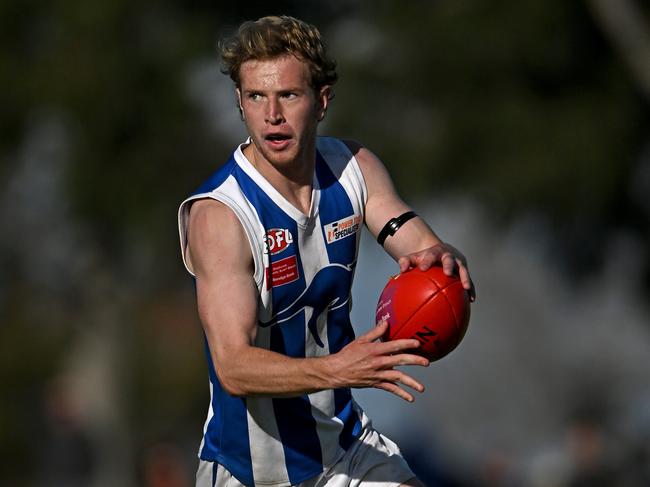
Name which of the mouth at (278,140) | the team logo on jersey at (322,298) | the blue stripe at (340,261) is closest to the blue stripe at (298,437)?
the blue stripe at (340,261)

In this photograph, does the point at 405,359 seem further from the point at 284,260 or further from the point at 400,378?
the point at 284,260

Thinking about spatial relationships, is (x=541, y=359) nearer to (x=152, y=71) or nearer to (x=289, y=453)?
(x=152, y=71)

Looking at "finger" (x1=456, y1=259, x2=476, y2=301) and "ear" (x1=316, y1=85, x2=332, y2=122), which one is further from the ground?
"ear" (x1=316, y1=85, x2=332, y2=122)

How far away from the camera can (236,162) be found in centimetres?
665

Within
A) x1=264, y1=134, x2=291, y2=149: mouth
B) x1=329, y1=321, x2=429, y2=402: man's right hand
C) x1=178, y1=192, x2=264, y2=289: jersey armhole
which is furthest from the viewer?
x1=264, y1=134, x2=291, y2=149: mouth

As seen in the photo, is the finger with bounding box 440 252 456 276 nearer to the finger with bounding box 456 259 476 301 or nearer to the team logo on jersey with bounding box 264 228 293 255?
the finger with bounding box 456 259 476 301

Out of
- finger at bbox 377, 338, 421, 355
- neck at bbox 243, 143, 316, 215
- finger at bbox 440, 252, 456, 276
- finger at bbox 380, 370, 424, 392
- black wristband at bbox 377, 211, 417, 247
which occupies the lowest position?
finger at bbox 380, 370, 424, 392

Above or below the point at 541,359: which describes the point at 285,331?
above

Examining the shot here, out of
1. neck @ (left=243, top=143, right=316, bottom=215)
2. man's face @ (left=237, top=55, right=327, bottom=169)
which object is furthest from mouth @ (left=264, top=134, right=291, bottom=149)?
neck @ (left=243, top=143, right=316, bottom=215)

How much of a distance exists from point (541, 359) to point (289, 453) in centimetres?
4209

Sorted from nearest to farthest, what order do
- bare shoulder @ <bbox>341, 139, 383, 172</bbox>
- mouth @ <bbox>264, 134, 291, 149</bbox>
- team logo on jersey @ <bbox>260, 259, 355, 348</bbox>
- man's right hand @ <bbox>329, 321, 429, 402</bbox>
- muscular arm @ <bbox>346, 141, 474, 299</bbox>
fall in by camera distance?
man's right hand @ <bbox>329, 321, 429, 402</bbox> < mouth @ <bbox>264, 134, 291, 149</bbox> < team logo on jersey @ <bbox>260, 259, 355, 348</bbox> < muscular arm @ <bbox>346, 141, 474, 299</bbox> < bare shoulder @ <bbox>341, 139, 383, 172</bbox>

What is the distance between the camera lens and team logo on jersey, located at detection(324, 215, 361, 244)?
6711 mm

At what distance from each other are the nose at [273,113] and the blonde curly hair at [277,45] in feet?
0.70

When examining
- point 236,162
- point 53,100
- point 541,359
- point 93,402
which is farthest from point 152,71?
point 541,359
